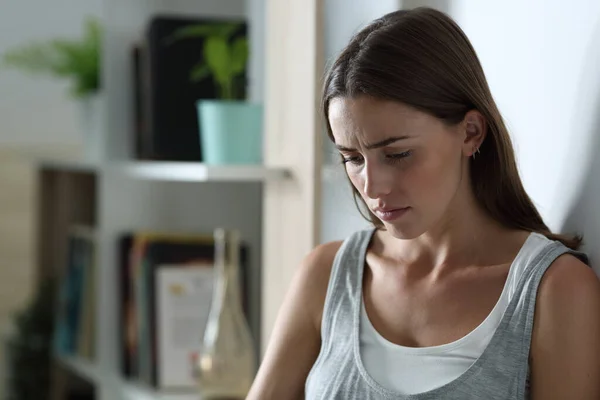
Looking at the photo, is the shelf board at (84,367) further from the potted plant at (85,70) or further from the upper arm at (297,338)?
the upper arm at (297,338)

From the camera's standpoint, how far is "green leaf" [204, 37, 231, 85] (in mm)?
2031

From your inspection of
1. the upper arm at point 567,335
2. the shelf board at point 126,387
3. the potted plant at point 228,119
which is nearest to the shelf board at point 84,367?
the shelf board at point 126,387

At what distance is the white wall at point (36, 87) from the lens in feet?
10.1

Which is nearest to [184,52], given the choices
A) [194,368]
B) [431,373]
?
[194,368]

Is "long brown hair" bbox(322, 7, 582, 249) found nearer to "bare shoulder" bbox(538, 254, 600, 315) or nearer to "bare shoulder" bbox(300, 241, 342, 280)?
"bare shoulder" bbox(538, 254, 600, 315)

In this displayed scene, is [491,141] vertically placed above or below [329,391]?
above

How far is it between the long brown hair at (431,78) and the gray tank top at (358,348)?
9 centimetres

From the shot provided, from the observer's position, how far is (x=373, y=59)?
99cm

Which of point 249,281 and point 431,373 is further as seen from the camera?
point 249,281

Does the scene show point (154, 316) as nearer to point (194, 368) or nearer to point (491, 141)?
point (194, 368)

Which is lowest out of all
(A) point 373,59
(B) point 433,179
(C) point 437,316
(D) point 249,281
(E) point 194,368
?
(E) point 194,368

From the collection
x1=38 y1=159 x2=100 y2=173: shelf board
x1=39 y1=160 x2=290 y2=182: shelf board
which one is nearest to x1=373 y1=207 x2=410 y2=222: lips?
x1=39 y1=160 x2=290 y2=182: shelf board

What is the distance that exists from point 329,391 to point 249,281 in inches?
46.5

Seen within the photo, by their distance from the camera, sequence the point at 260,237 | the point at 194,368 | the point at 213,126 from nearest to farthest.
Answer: the point at 213,126, the point at 194,368, the point at 260,237
